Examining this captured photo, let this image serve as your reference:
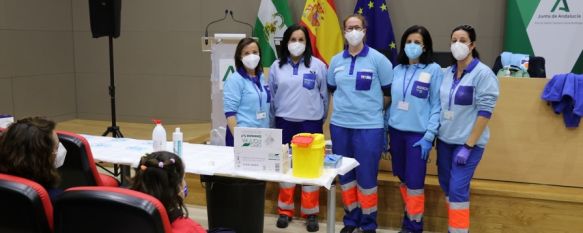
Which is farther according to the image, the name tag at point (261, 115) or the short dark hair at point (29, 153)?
the name tag at point (261, 115)

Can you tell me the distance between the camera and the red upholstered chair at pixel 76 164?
8.07ft

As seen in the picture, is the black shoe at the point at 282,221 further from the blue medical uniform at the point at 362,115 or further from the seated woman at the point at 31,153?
the seated woman at the point at 31,153

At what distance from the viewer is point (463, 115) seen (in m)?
3.00

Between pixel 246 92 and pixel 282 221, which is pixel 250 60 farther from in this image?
pixel 282 221

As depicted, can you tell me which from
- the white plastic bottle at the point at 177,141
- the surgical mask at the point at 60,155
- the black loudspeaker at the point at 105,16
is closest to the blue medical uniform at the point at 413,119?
the white plastic bottle at the point at 177,141

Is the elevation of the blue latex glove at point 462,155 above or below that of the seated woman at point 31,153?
below

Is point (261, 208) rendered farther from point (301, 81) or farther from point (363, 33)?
point (363, 33)

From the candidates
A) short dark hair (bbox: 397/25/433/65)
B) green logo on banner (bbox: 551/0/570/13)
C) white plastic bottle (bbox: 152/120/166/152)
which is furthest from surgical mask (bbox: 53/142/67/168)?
green logo on banner (bbox: 551/0/570/13)

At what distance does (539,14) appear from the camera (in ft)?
15.9

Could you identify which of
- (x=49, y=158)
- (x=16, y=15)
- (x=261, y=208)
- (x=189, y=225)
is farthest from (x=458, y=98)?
(x=16, y=15)

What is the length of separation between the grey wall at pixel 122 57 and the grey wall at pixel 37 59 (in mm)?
11

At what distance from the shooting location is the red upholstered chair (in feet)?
8.07

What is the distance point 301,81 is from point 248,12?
9.75 feet

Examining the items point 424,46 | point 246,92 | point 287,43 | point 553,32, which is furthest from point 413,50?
point 553,32
